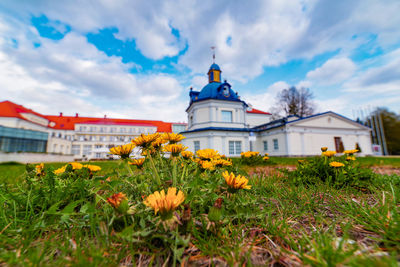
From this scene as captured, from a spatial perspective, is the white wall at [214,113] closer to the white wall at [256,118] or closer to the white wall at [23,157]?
the white wall at [256,118]

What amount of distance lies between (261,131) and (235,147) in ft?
13.8

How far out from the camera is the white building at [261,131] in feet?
49.2

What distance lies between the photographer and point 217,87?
17062 mm

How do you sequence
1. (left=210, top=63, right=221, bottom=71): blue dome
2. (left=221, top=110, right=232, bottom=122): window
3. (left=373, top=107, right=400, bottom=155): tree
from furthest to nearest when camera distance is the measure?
(left=373, top=107, right=400, bottom=155): tree < (left=210, top=63, right=221, bottom=71): blue dome < (left=221, top=110, right=232, bottom=122): window

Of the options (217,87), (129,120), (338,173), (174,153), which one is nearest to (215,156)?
(174,153)

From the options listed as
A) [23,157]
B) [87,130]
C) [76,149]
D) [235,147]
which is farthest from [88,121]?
[235,147]

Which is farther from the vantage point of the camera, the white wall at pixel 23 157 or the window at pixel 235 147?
the window at pixel 235 147

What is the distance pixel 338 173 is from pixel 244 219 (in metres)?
1.53

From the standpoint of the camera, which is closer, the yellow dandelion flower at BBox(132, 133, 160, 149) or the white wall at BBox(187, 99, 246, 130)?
the yellow dandelion flower at BBox(132, 133, 160, 149)

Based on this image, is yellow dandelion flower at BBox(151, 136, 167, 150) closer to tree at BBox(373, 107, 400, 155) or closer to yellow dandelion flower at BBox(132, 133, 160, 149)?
yellow dandelion flower at BBox(132, 133, 160, 149)

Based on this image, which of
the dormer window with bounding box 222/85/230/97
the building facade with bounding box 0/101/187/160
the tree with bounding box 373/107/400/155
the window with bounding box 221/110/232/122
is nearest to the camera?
the window with bounding box 221/110/232/122

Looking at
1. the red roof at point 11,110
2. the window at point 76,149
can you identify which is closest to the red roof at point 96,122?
the window at point 76,149

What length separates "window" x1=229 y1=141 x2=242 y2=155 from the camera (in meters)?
15.5

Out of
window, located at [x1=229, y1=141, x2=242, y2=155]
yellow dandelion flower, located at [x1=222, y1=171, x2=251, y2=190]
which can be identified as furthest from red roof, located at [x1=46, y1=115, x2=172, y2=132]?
yellow dandelion flower, located at [x1=222, y1=171, x2=251, y2=190]
